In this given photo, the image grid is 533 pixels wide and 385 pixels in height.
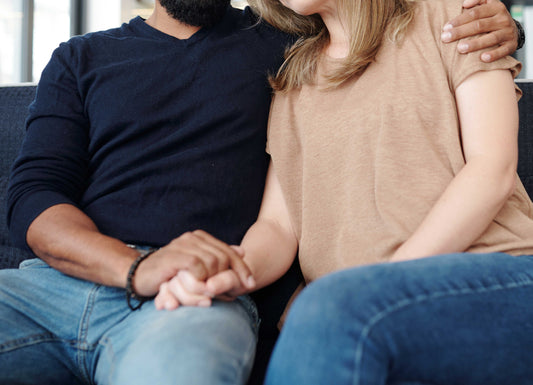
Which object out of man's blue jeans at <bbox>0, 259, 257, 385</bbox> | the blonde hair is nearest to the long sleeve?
man's blue jeans at <bbox>0, 259, 257, 385</bbox>

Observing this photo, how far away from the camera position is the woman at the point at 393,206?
0.69m

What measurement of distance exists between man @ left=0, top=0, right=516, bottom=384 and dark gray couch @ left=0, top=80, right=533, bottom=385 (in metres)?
0.15

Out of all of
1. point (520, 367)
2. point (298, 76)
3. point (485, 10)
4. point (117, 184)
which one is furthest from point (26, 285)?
point (485, 10)

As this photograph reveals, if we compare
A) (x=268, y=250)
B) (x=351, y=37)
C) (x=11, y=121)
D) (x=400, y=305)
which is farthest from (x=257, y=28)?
(x=400, y=305)

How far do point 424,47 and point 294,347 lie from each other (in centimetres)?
68

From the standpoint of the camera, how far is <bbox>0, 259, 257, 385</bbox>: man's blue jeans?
807 millimetres

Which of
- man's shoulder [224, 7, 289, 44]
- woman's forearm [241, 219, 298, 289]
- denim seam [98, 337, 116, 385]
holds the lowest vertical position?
denim seam [98, 337, 116, 385]

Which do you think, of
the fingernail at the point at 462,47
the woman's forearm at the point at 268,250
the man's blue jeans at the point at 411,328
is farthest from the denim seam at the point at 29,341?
the fingernail at the point at 462,47

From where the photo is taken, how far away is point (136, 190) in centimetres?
120

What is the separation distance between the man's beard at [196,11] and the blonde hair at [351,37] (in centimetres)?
13

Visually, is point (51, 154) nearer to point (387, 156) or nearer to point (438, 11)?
point (387, 156)

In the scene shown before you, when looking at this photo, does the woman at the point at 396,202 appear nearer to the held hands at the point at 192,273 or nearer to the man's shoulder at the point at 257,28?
the man's shoulder at the point at 257,28

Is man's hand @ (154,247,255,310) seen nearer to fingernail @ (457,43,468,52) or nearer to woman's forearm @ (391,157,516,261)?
woman's forearm @ (391,157,516,261)

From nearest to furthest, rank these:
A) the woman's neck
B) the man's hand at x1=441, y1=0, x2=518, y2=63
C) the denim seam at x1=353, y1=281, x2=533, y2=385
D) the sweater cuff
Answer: the denim seam at x1=353, y1=281, x2=533, y2=385
the man's hand at x1=441, y1=0, x2=518, y2=63
the sweater cuff
the woman's neck
